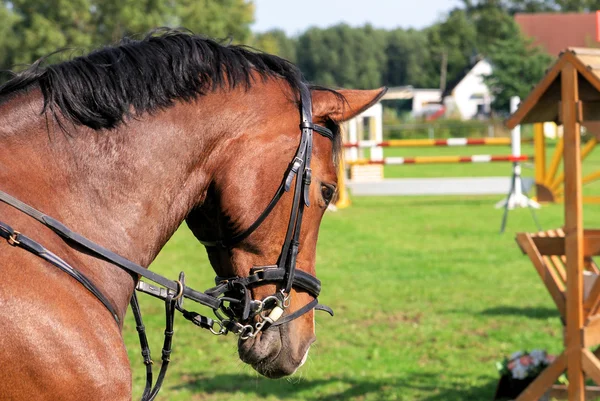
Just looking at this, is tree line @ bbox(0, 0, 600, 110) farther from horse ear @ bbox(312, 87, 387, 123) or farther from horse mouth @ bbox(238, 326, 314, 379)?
horse mouth @ bbox(238, 326, 314, 379)

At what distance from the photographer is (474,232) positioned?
44.5 feet

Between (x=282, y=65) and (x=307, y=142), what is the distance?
0.33 meters

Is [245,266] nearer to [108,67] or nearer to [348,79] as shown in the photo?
[108,67]

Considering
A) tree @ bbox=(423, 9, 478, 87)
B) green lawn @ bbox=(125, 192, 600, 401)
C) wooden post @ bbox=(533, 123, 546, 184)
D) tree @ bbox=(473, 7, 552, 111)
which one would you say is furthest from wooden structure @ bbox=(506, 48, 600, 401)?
tree @ bbox=(423, 9, 478, 87)

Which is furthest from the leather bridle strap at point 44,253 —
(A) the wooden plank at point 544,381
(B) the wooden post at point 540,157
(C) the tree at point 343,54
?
(C) the tree at point 343,54

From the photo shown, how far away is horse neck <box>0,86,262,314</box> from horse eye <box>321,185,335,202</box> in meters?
0.35

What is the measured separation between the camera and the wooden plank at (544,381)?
4918 millimetres

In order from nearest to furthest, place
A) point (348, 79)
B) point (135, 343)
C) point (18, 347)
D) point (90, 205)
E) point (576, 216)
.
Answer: point (18, 347) → point (90, 205) → point (576, 216) → point (135, 343) → point (348, 79)

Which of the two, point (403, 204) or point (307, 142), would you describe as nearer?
point (307, 142)

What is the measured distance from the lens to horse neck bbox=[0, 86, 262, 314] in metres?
2.30

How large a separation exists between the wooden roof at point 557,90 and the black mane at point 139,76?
2480 mm

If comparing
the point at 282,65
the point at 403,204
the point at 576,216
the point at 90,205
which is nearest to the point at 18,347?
the point at 90,205

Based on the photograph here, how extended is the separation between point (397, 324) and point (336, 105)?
5314 millimetres

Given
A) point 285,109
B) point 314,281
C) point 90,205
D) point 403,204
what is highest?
point 285,109
